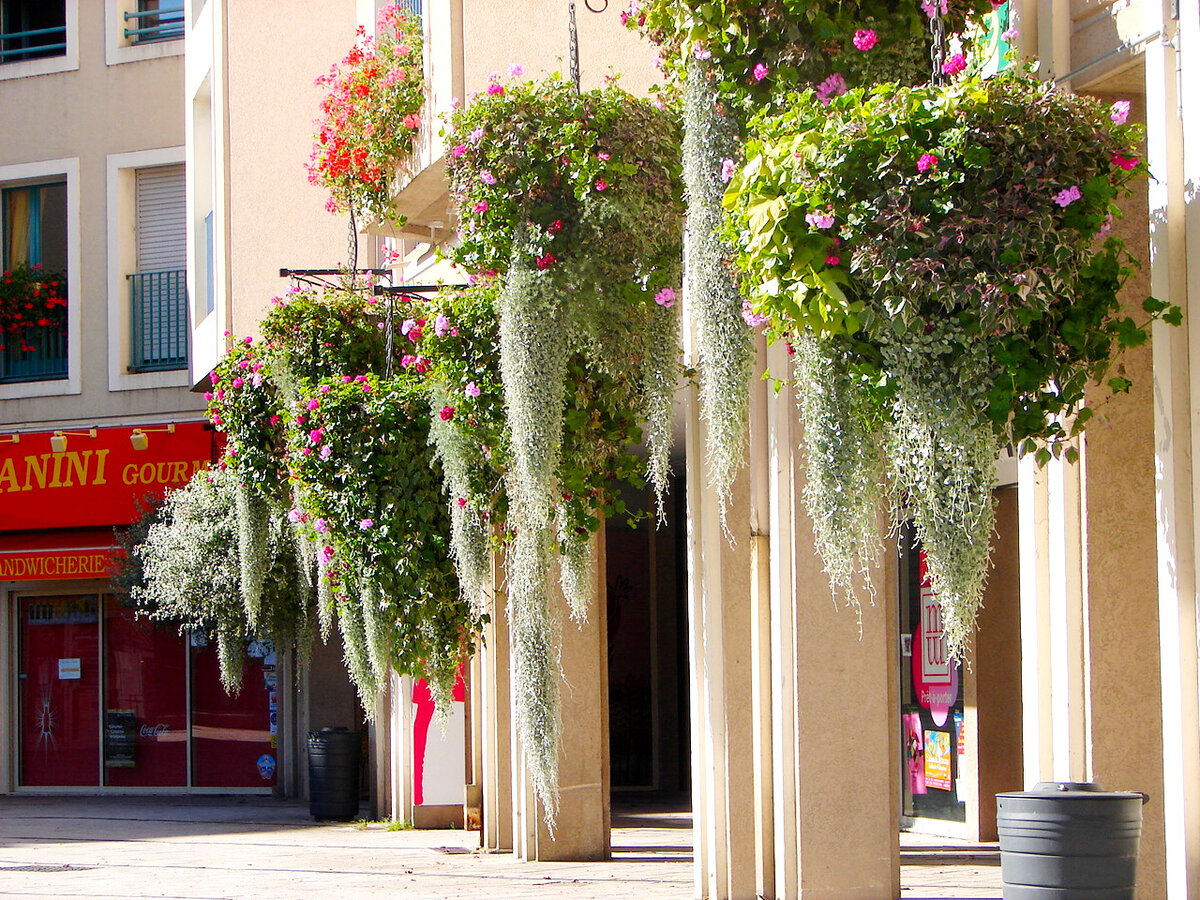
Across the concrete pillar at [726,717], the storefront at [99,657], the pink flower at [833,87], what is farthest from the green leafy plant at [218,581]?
the pink flower at [833,87]

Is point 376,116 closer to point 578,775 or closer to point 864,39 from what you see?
point 578,775

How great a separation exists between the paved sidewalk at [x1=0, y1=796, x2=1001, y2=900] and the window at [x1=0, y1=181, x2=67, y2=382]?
22.2ft

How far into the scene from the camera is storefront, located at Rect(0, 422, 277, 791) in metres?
20.5

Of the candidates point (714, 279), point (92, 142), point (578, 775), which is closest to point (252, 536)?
point (578, 775)

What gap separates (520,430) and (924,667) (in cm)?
642

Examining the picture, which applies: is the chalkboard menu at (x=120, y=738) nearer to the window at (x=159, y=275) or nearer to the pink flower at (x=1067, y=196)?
the window at (x=159, y=275)

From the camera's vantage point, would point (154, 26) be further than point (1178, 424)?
Yes

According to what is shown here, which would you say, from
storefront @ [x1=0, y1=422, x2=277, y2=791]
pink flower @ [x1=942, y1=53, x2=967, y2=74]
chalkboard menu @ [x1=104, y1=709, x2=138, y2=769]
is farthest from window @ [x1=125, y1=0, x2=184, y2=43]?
pink flower @ [x1=942, y1=53, x2=967, y2=74]

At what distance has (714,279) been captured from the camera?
22.6ft

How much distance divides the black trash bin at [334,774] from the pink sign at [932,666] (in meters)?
6.62

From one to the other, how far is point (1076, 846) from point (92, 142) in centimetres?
1891

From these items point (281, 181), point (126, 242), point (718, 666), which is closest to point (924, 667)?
point (718, 666)

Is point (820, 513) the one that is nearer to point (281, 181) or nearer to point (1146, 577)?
point (1146, 577)

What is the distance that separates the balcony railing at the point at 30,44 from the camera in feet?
72.0
